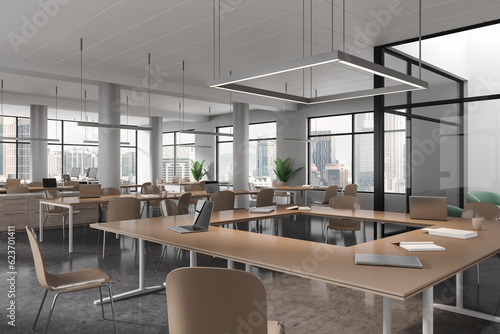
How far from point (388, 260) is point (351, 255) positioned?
29 cm

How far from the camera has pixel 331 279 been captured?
196 cm

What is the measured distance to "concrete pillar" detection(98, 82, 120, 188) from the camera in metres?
8.21

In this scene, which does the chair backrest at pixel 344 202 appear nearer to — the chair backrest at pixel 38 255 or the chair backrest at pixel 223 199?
the chair backrest at pixel 223 199

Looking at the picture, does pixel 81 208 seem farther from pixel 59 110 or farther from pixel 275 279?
pixel 59 110

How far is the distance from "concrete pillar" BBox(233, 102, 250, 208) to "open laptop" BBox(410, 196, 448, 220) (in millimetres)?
7108

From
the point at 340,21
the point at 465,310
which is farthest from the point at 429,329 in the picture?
the point at 340,21

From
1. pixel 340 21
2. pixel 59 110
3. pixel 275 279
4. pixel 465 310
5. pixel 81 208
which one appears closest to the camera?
pixel 465 310

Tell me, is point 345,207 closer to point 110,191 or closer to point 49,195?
point 110,191

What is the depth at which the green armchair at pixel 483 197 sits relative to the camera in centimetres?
496

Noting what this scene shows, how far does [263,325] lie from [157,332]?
1.78m

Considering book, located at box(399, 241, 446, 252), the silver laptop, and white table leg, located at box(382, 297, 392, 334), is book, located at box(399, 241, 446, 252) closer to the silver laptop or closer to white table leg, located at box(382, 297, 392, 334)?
the silver laptop

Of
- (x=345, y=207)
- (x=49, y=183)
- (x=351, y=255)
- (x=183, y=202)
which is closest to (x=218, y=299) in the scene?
(x=351, y=255)

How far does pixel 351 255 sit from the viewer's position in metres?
2.53

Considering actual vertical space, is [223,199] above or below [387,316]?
above
